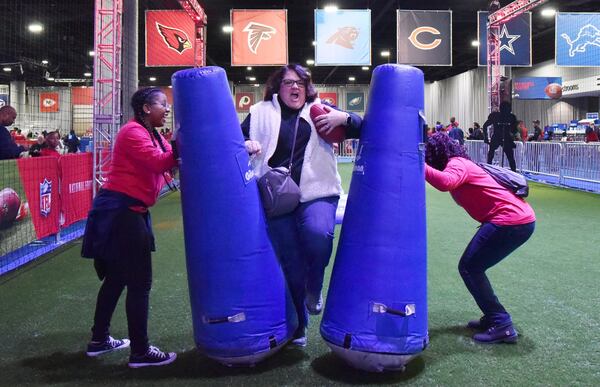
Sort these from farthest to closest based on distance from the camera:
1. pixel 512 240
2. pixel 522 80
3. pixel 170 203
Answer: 1. pixel 522 80
2. pixel 170 203
3. pixel 512 240

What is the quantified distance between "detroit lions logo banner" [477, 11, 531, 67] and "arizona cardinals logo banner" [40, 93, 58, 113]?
78.1 ft

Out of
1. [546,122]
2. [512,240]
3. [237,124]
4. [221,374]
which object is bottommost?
[221,374]

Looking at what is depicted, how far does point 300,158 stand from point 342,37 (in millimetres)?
12630

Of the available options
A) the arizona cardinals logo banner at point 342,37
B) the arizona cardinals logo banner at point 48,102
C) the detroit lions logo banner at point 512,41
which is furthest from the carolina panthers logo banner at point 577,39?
the arizona cardinals logo banner at point 48,102

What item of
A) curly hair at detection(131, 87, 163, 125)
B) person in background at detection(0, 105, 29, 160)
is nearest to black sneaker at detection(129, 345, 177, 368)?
curly hair at detection(131, 87, 163, 125)

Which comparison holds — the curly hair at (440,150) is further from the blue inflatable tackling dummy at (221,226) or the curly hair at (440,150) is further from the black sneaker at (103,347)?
the black sneaker at (103,347)

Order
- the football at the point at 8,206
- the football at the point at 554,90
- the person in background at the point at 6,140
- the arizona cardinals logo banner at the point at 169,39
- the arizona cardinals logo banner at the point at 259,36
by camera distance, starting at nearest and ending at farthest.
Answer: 1. the football at the point at 8,206
2. the person in background at the point at 6,140
3. the arizona cardinals logo banner at the point at 169,39
4. the arizona cardinals logo banner at the point at 259,36
5. the football at the point at 554,90

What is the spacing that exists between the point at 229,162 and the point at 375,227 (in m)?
0.85

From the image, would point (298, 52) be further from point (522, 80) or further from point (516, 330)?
point (516, 330)

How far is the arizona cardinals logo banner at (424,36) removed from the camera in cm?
1516

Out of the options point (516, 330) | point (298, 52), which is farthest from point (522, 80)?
point (516, 330)

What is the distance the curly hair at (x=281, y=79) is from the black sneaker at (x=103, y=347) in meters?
1.81

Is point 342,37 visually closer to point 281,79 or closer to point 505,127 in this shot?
point 505,127

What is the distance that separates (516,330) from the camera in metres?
3.81
